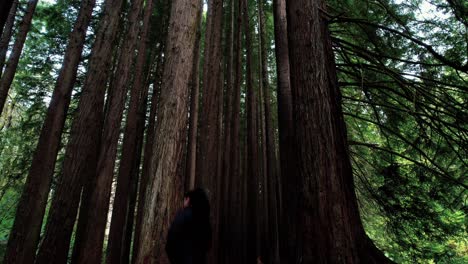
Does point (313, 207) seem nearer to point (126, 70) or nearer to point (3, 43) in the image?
point (126, 70)

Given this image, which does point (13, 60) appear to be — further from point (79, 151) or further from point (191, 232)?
point (191, 232)

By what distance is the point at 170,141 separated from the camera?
3055 millimetres

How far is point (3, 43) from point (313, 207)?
10811 mm

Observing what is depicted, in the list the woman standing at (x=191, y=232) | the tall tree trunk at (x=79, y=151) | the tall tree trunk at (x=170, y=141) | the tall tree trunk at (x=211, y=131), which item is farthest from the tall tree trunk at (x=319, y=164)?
the tall tree trunk at (x=211, y=131)

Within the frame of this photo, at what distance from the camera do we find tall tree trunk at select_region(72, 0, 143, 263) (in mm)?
5424

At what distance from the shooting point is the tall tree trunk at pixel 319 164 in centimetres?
241

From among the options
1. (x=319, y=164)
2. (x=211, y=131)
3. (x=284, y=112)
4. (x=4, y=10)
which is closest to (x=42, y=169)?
(x=211, y=131)

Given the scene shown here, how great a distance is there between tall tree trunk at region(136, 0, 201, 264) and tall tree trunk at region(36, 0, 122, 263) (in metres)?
2.80

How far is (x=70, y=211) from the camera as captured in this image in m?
4.81

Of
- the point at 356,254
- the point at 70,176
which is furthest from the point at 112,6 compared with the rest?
the point at 356,254

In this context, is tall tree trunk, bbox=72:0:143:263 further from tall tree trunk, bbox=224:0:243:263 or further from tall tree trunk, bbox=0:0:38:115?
tall tree trunk, bbox=224:0:243:263

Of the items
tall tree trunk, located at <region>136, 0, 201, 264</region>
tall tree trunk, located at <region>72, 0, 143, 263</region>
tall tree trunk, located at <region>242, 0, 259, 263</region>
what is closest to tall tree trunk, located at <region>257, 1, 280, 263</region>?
tall tree trunk, located at <region>242, 0, 259, 263</region>

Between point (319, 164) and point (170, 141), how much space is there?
1.67m

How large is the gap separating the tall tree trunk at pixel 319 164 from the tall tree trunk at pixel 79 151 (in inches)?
166
